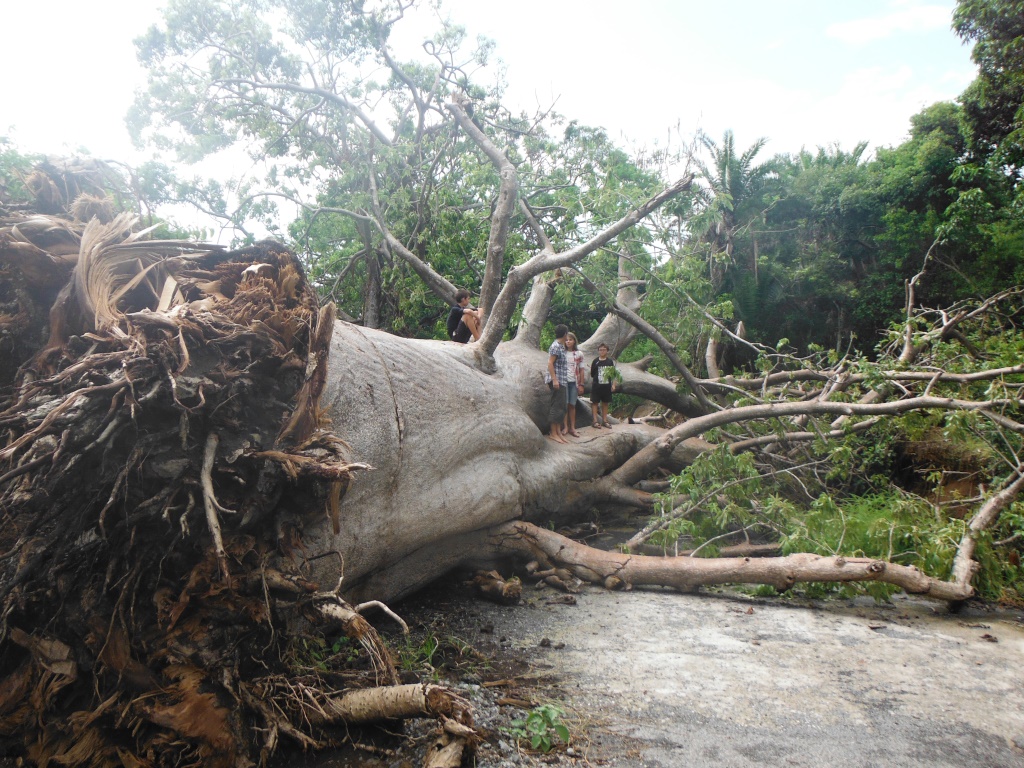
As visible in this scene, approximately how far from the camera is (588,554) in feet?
15.8

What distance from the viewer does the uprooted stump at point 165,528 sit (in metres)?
2.25

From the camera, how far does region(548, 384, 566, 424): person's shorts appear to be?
6680 mm

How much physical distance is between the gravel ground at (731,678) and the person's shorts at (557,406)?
2432mm

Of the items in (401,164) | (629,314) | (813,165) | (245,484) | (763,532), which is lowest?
(763,532)

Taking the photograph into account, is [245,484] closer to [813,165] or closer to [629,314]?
[629,314]

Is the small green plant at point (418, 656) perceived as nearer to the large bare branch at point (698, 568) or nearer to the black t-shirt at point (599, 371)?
the large bare branch at point (698, 568)

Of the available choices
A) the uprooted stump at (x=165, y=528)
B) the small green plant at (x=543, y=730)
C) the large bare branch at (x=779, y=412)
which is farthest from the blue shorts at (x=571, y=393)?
the small green plant at (x=543, y=730)

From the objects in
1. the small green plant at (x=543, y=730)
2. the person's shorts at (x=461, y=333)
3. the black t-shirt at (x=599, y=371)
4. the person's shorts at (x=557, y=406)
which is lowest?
the small green plant at (x=543, y=730)

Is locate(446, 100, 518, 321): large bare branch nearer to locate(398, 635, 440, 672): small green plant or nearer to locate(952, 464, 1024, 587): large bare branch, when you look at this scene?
locate(398, 635, 440, 672): small green plant

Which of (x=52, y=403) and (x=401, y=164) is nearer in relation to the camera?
(x=52, y=403)

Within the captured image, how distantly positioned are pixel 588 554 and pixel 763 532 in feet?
6.24

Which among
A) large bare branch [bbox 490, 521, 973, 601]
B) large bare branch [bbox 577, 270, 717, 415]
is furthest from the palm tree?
large bare branch [bbox 490, 521, 973, 601]

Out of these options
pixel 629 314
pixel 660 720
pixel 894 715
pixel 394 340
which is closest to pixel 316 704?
pixel 660 720

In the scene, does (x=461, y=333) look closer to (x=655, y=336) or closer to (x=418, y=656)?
(x=655, y=336)
